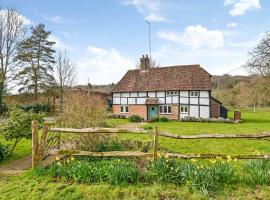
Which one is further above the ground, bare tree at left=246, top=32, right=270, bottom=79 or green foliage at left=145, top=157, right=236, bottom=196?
bare tree at left=246, top=32, right=270, bottom=79

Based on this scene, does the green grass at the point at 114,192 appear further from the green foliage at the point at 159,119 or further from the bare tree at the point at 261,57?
the green foliage at the point at 159,119

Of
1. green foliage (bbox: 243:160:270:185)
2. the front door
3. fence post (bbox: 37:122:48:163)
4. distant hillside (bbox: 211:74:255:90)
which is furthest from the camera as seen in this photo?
distant hillside (bbox: 211:74:255:90)

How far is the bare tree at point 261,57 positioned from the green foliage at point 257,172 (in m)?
15.5

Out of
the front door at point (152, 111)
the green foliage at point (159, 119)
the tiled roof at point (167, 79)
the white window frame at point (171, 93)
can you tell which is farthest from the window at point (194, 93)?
the front door at point (152, 111)

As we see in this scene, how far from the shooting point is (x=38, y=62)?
37781mm

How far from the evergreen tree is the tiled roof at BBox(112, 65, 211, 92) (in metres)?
11.4

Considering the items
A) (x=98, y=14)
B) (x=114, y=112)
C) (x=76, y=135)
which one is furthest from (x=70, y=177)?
(x=114, y=112)

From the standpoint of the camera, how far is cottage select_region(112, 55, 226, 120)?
1152 inches

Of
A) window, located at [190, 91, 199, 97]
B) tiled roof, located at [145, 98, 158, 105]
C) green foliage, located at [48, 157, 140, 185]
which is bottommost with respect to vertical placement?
green foliage, located at [48, 157, 140, 185]

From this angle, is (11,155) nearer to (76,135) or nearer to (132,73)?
(76,135)

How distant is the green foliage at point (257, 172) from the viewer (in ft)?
19.8

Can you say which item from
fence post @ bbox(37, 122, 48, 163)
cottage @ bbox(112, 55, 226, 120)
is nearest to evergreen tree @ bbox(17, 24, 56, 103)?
cottage @ bbox(112, 55, 226, 120)

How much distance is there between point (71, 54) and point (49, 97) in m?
7.65

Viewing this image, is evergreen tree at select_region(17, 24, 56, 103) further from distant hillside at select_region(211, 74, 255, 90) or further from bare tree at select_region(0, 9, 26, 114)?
distant hillside at select_region(211, 74, 255, 90)
